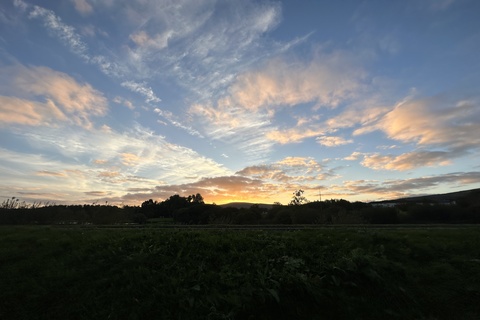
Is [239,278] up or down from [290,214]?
down

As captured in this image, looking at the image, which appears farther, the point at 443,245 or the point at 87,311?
the point at 443,245

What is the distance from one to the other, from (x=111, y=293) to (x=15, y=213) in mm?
33973

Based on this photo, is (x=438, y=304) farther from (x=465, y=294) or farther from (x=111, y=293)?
(x=111, y=293)

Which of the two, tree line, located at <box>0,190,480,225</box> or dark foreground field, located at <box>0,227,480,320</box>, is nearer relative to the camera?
dark foreground field, located at <box>0,227,480,320</box>

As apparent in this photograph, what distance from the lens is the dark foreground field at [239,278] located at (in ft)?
23.8

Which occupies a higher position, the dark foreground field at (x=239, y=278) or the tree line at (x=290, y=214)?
the tree line at (x=290, y=214)

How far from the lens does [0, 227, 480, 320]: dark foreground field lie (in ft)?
23.8

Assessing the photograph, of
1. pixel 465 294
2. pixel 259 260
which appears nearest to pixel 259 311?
pixel 259 260

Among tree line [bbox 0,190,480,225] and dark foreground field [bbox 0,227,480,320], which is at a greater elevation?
tree line [bbox 0,190,480,225]

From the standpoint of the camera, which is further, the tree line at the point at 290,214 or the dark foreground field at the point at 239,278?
the tree line at the point at 290,214

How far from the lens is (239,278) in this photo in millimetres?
8039

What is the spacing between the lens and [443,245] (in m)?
10.8

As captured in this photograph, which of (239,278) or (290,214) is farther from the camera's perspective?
(290,214)

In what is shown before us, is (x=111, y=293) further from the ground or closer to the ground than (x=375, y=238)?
closer to the ground
